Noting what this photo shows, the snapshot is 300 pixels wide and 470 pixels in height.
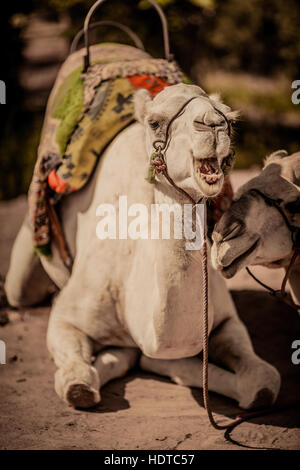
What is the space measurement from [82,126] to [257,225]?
143 centimetres

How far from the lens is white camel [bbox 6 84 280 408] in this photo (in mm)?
2711

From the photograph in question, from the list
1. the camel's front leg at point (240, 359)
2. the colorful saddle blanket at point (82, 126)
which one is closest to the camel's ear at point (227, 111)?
the colorful saddle blanket at point (82, 126)

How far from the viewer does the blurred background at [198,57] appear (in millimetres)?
8641

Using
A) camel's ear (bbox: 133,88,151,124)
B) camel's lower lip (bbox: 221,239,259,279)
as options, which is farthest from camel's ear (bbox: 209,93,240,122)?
camel's lower lip (bbox: 221,239,259,279)

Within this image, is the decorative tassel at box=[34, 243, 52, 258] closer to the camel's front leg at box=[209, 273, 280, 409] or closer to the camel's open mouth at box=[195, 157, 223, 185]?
the camel's front leg at box=[209, 273, 280, 409]

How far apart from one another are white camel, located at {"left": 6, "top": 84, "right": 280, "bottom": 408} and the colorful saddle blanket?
0.25ft

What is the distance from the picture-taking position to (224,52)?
14195mm

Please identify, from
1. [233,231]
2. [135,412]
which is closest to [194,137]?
[233,231]

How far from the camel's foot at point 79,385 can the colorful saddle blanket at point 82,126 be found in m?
0.82

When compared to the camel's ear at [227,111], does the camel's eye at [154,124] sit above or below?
below

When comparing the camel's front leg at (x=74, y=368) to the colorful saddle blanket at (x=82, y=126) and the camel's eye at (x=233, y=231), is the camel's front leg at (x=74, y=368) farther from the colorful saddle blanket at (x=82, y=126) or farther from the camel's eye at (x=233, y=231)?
the camel's eye at (x=233, y=231)

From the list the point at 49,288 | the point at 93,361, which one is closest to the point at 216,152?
the point at 93,361

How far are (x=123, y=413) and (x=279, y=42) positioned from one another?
1148 cm

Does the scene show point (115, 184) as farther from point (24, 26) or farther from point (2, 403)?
point (24, 26)
